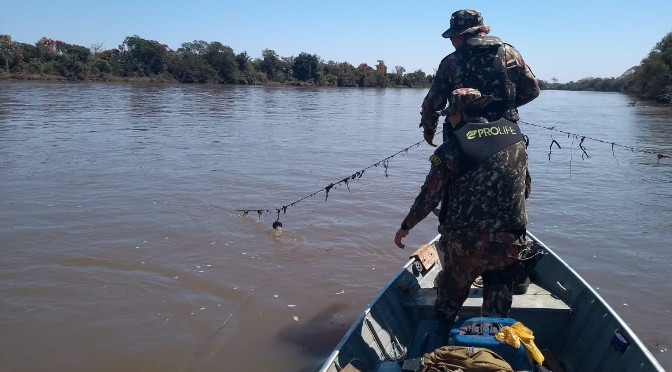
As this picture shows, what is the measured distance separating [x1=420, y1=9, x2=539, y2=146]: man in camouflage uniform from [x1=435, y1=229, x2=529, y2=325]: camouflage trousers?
0.93 meters

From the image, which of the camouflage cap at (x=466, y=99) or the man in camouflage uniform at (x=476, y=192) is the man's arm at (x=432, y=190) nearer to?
the man in camouflage uniform at (x=476, y=192)

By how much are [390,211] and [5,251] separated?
20.2 ft

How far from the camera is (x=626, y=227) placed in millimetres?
9117

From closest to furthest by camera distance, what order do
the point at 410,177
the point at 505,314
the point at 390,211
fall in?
1. the point at 505,314
2. the point at 390,211
3. the point at 410,177

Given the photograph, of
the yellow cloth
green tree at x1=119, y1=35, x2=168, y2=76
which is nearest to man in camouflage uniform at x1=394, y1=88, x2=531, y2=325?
the yellow cloth

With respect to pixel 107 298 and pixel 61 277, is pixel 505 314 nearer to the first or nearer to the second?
pixel 107 298

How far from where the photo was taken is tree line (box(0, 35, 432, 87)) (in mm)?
53531

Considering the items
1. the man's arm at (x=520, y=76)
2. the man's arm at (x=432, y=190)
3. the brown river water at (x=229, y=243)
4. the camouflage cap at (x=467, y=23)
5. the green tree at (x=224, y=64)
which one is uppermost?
the green tree at (x=224, y=64)

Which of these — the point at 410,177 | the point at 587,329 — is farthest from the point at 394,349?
the point at 410,177

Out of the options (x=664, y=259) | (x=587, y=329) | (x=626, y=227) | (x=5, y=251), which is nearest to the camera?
(x=587, y=329)

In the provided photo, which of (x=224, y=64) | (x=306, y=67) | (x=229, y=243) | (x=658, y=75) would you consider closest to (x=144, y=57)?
(x=224, y=64)

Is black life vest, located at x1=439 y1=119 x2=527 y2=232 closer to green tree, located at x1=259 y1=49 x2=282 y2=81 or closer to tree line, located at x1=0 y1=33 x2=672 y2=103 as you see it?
tree line, located at x1=0 y1=33 x2=672 y2=103

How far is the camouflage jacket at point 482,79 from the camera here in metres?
3.85

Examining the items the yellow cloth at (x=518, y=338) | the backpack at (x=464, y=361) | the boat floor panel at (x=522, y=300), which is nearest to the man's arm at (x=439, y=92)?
the boat floor panel at (x=522, y=300)
